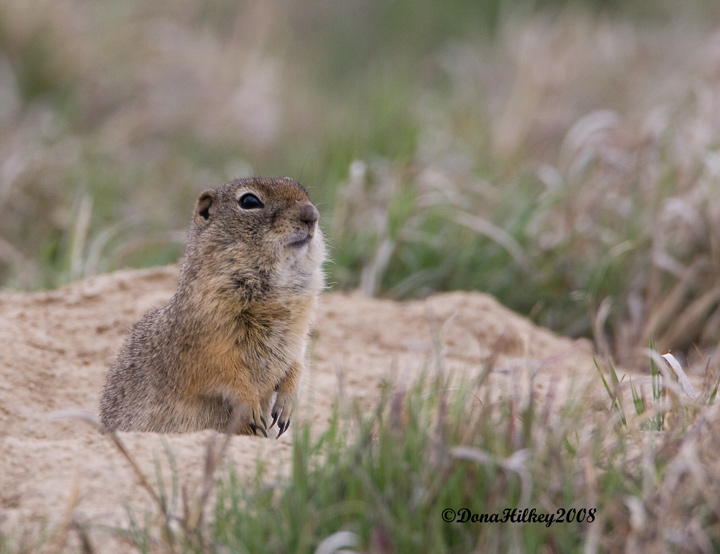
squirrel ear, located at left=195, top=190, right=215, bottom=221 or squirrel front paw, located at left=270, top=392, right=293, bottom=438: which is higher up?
squirrel ear, located at left=195, top=190, right=215, bottom=221

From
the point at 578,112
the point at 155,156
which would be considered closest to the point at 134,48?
the point at 155,156

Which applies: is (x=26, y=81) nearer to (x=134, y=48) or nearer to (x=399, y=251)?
(x=134, y=48)

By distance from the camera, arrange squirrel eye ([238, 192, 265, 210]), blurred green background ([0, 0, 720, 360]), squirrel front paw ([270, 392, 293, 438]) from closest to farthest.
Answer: squirrel front paw ([270, 392, 293, 438]), squirrel eye ([238, 192, 265, 210]), blurred green background ([0, 0, 720, 360])

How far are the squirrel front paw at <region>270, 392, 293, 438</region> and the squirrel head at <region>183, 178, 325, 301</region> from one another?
384 millimetres

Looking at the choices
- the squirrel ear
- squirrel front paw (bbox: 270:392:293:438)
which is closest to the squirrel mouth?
the squirrel ear

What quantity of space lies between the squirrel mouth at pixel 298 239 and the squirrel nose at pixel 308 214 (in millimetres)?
50

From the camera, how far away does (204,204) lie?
3990 millimetres

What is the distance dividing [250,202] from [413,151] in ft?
11.7

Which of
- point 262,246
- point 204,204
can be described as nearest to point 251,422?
point 262,246

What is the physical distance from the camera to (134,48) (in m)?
10.3

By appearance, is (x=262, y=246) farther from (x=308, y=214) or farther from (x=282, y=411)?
(x=282, y=411)

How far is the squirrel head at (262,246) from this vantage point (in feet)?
12.0

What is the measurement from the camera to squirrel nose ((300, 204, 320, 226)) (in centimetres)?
366

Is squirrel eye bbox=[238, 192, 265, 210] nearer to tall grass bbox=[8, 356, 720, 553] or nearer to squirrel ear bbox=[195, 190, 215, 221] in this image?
squirrel ear bbox=[195, 190, 215, 221]
